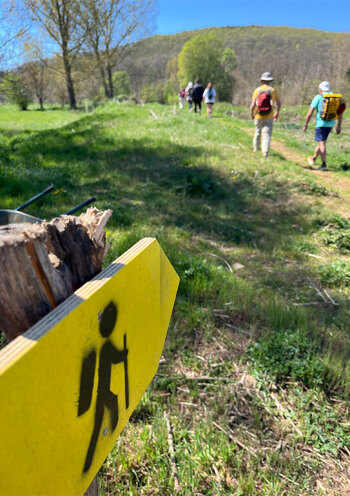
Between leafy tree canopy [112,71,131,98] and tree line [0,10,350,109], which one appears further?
leafy tree canopy [112,71,131,98]

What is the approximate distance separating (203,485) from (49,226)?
165 cm

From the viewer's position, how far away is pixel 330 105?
7.94 m

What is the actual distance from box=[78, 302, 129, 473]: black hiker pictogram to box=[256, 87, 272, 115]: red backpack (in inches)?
345

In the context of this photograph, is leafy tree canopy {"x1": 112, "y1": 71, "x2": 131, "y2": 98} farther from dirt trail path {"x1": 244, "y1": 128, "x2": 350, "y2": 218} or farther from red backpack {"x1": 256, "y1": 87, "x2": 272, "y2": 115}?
red backpack {"x1": 256, "y1": 87, "x2": 272, "y2": 115}

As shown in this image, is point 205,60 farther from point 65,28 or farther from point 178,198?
point 178,198

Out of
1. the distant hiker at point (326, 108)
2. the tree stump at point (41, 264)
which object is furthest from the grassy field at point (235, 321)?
the tree stump at point (41, 264)

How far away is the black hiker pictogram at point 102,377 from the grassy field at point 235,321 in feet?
3.63

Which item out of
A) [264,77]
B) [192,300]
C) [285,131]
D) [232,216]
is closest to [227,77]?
[285,131]

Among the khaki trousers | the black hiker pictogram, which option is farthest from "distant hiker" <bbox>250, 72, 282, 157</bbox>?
the black hiker pictogram

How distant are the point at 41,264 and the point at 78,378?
29cm

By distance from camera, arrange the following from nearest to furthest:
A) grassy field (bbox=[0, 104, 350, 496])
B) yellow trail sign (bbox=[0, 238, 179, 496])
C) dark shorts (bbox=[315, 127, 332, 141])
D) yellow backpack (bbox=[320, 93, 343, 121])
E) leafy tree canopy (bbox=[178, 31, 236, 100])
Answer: yellow trail sign (bbox=[0, 238, 179, 496]) < grassy field (bbox=[0, 104, 350, 496]) < yellow backpack (bbox=[320, 93, 343, 121]) < dark shorts (bbox=[315, 127, 332, 141]) < leafy tree canopy (bbox=[178, 31, 236, 100])

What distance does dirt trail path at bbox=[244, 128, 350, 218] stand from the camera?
21.4ft

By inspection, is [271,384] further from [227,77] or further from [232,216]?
[227,77]

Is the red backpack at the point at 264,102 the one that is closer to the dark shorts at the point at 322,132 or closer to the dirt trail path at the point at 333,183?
the dark shorts at the point at 322,132
